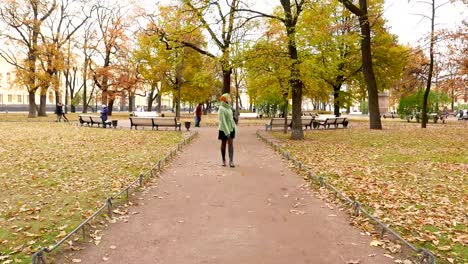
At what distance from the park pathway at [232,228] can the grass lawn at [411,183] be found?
0.76 m

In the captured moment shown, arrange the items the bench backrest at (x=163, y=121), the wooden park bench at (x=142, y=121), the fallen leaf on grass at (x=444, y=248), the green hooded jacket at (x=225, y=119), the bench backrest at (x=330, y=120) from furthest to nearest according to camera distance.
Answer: the bench backrest at (x=330, y=120) → the wooden park bench at (x=142, y=121) → the bench backrest at (x=163, y=121) → the green hooded jacket at (x=225, y=119) → the fallen leaf on grass at (x=444, y=248)

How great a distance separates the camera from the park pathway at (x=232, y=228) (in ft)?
14.6

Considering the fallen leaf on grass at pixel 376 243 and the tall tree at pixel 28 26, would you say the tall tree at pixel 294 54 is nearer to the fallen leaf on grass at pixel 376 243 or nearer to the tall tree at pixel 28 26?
the fallen leaf on grass at pixel 376 243

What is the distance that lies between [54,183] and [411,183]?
23.8 feet

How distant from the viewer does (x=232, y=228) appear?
17.7ft

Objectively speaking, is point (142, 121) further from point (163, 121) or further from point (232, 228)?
point (232, 228)

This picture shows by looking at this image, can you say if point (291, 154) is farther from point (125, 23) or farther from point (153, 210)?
point (125, 23)

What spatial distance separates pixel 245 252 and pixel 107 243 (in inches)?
67.0

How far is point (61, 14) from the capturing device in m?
40.0

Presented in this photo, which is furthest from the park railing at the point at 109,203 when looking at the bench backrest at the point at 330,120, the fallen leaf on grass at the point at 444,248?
the bench backrest at the point at 330,120

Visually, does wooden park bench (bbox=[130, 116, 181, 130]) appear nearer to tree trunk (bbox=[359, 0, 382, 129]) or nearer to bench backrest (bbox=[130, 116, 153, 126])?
bench backrest (bbox=[130, 116, 153, 126])

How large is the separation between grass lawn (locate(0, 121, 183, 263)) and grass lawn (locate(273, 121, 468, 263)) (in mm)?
4480

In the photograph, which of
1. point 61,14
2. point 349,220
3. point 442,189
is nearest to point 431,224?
point 349,220

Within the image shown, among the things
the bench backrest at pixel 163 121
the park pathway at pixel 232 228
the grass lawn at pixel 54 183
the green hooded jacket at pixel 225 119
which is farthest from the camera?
the bench backrest at pixel 163 121
